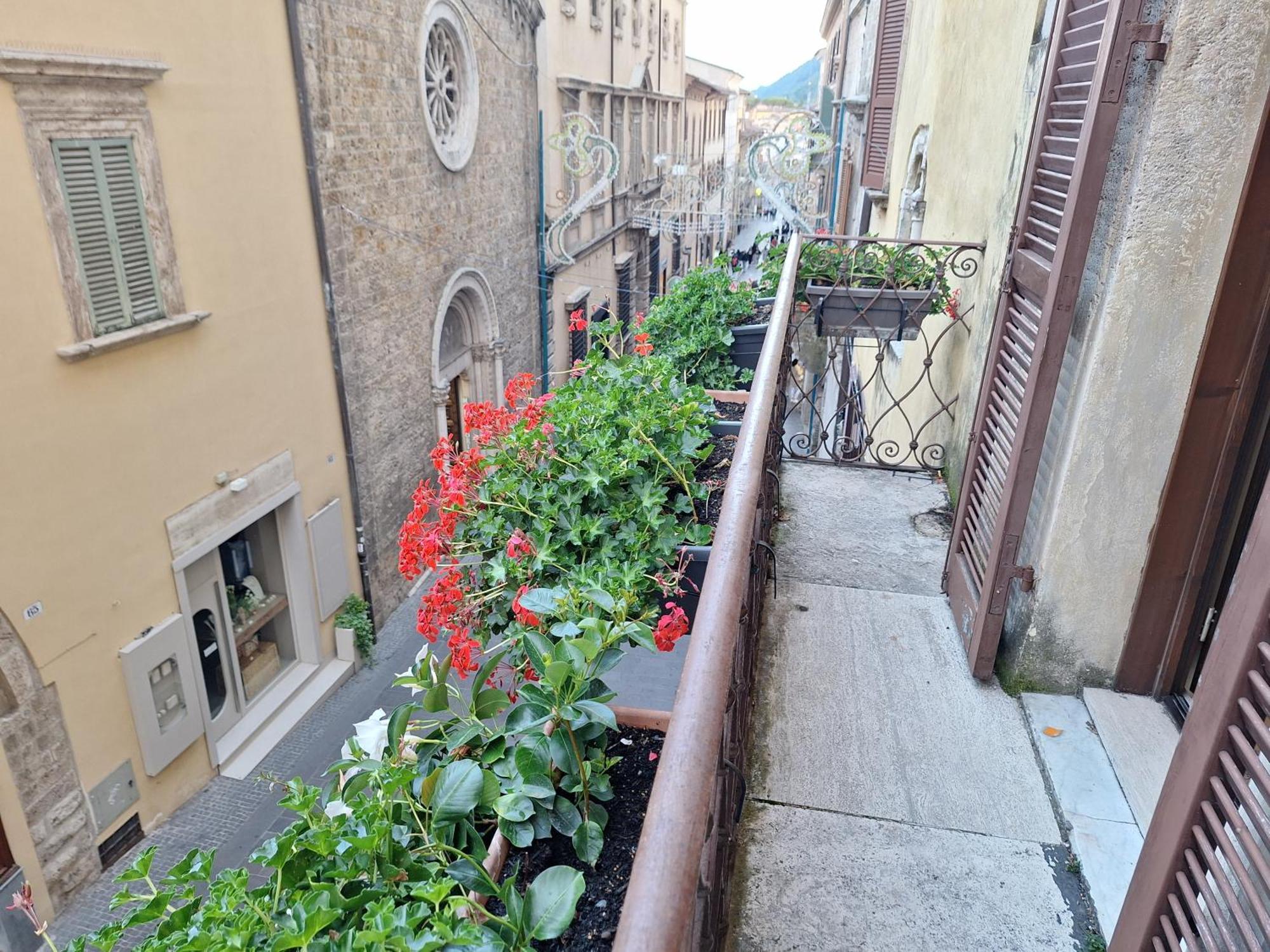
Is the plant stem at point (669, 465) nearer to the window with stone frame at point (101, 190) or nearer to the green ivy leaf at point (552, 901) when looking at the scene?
the green ivy leaf at point (552, 901)

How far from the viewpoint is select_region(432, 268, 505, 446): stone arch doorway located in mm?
10766

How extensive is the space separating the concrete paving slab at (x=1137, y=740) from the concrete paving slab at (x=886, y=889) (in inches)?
14.7

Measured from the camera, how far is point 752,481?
1.74m

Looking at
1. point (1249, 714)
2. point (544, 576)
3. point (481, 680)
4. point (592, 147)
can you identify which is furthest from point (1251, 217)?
point (592, 147)

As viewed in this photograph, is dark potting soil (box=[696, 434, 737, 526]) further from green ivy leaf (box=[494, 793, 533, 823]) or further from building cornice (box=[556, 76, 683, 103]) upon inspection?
building cornice (box=[556, 76, 683, 103])

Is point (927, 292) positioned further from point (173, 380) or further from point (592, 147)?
point (592, 147)

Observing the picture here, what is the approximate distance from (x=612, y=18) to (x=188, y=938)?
20.1 m

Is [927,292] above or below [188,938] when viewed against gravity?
above

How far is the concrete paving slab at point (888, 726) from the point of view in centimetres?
235

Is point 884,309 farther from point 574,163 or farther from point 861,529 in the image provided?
point 574,163

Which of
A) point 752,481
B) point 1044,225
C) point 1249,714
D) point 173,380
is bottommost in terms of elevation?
point 173,380

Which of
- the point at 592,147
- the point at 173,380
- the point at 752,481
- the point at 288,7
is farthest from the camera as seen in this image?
the point at 592,147

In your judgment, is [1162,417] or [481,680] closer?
[481,680]

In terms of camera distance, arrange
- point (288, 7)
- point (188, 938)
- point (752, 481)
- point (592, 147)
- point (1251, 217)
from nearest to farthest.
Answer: point (188, 938) → point (752, 481) → point (1251, 217) → point (288, 7) → point (592, 147)
